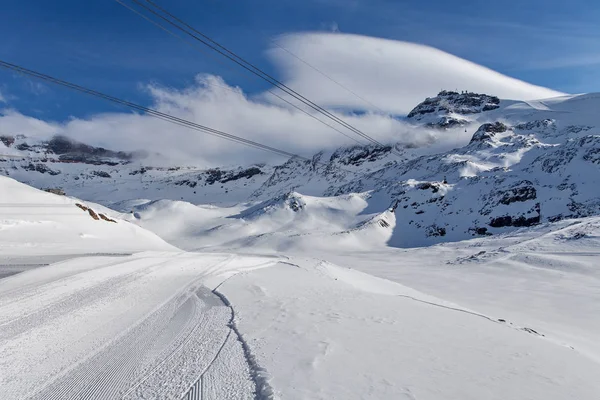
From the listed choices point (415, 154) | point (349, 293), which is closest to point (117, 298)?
point (349, 293)

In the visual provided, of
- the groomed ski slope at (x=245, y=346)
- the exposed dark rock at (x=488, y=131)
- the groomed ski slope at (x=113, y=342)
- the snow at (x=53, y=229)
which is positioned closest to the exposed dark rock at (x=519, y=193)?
the exposed dark rock at (x=488, y=131)

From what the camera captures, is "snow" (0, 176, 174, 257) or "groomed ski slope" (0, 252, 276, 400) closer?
"groomed ski slope" (0, 252, 276, 400)

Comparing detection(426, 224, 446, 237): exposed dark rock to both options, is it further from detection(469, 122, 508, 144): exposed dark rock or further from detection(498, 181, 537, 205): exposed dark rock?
detection(469, 122, 508, 144): exposed dark rock

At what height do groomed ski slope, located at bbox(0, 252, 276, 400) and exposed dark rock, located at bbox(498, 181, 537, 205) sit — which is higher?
exposed dark rock, located at bbox(498, 181, 537, 205)

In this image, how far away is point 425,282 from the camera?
24.5 m

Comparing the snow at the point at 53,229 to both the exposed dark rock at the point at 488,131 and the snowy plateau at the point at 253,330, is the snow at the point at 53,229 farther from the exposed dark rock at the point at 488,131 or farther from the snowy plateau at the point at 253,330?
the exposed dark rock at the point at 488,131

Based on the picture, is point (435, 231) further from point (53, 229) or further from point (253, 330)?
point (253, 330)

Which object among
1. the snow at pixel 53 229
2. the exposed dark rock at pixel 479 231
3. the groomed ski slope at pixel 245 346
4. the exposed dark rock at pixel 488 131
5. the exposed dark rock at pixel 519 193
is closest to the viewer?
the groomed ski slope at pixel 245 346

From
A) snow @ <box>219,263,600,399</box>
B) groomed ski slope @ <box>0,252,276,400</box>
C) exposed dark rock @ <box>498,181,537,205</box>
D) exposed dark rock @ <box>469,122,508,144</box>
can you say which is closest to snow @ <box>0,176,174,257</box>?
groomed ski slope @ <box>0,252,276,400</box>

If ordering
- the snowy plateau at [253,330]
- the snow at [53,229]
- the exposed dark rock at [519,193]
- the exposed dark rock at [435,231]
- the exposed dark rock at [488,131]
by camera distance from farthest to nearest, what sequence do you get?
the exposed dark rock at [488,131]
the exposed dark rock at [435,231]
the exposed dark rock at [519,193]
the snow at [53,229]
the snowy plateau at [253,330]

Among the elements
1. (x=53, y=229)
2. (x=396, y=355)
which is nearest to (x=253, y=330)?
(x=396, y=355)

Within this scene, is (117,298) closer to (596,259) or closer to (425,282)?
(425,282)

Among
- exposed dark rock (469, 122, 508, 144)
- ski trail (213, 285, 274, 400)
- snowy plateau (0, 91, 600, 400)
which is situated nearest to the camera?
ski trail (213, 285, 274, 400)

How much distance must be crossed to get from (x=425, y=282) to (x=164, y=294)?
20.0 meters
